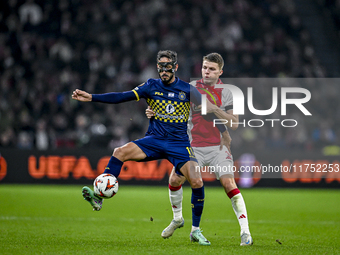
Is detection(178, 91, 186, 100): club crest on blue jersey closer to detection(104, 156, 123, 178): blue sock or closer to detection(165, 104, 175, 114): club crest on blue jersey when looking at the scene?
detection(165, 104, 175, 114): club crest on blue jersey

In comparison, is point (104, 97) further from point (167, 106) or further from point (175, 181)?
point (175, 181)

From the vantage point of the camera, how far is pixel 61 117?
16.6 meters

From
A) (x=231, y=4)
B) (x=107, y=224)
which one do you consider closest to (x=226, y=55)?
(x=231, y=4)

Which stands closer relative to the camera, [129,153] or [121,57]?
[129,153]

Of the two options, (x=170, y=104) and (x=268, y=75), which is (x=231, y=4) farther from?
(x=170, y=104)

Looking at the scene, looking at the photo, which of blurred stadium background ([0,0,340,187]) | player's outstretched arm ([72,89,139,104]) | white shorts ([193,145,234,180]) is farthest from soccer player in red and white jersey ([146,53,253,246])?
blurred stadium background ([0,0,340,187])

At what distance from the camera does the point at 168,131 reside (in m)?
6.29

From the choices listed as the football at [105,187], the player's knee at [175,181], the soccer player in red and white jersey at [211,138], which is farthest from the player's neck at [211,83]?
the football at [105,187]

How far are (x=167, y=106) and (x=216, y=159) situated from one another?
40.0 inches

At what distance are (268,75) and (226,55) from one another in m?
1.93

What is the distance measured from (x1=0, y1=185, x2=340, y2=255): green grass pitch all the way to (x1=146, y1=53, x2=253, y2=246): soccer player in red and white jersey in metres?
0.63

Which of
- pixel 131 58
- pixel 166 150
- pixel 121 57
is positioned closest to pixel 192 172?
pixel 166 150

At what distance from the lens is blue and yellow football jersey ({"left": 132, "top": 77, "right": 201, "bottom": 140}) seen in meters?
6.29

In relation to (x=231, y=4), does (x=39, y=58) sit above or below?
below
